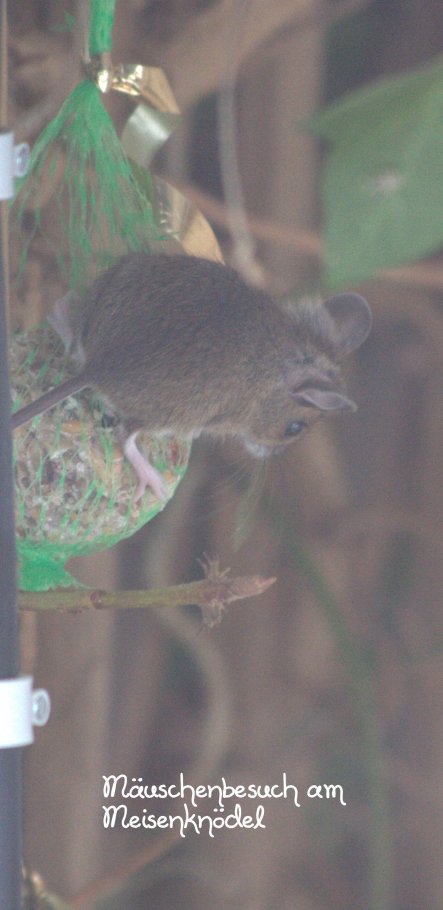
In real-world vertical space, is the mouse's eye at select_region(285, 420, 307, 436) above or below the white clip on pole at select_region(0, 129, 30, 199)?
below

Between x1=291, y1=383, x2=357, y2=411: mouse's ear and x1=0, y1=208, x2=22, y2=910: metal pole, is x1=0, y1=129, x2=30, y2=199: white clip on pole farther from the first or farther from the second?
x1=291, y1=383, x2=357, y2=411: mouse's ear

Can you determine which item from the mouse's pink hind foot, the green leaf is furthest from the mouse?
the green leaf

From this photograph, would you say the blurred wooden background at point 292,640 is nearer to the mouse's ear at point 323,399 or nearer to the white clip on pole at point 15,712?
the mouse's ear at point 323,399

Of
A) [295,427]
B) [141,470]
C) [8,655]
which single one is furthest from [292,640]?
[8,655]

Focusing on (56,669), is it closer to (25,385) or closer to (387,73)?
(25,385)

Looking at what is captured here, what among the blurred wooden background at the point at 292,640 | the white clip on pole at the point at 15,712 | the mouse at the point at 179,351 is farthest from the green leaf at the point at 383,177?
the blurred wooden background at the point at 292,640

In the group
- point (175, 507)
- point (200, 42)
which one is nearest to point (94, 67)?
point (200, 42)
